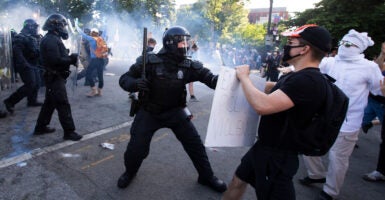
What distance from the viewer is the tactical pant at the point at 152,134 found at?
2.92m

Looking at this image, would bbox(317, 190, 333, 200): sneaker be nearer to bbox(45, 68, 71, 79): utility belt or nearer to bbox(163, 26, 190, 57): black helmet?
bbox(163, 26, 190, 57): black helmet

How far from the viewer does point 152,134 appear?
3.00 m

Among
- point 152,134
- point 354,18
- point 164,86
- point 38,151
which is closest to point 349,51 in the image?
point 164,86

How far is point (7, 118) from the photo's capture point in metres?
5.16

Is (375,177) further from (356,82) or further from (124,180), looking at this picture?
(124,180)

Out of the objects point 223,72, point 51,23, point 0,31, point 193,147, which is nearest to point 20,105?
point 0,31

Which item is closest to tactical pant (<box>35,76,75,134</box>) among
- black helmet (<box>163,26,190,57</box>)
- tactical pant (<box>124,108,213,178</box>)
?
tactical pant (<box>124,108,213,178</box>)

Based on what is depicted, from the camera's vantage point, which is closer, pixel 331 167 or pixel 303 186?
pixel 331 167

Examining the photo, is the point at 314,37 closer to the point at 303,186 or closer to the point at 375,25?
the point at 303,186

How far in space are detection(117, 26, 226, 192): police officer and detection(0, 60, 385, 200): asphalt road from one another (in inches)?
12.7

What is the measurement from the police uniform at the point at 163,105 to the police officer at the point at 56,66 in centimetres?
164

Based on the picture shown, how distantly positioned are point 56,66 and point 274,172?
11.5ft

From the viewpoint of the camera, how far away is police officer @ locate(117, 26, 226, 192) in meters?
2.92

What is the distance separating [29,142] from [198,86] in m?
6.84
